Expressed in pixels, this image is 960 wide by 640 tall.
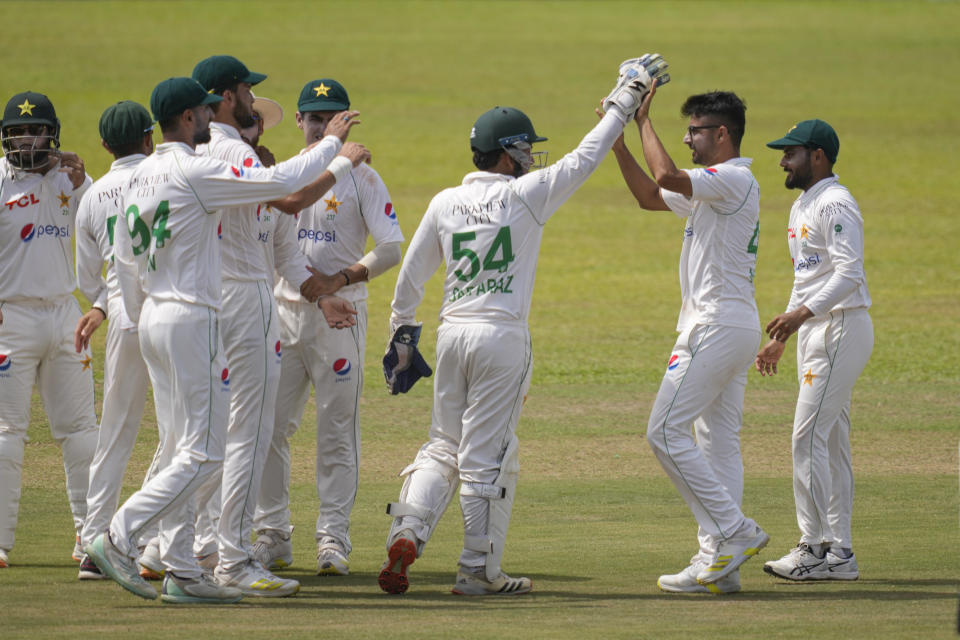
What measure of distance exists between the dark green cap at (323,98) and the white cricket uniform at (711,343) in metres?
2.08

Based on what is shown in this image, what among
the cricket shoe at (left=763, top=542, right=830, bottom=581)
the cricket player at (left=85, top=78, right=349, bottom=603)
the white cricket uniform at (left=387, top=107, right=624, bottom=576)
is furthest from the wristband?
the cricket shoe at (left=763, top=542, right=830, bottom=581)

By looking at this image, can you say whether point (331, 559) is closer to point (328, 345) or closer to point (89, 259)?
point (328, 345)

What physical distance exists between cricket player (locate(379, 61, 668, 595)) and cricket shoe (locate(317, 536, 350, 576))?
657 mm

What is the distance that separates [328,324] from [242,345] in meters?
0.88

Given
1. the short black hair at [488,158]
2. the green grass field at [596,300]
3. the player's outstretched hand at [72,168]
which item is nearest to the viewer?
the green grass field at [596,300]

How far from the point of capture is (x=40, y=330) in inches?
313

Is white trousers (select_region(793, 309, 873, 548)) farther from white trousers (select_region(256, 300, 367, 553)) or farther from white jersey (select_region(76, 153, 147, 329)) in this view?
white jersey (select_region(76, 153, 147, 329))

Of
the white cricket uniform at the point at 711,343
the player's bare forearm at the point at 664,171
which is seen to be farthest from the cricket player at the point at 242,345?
the white cricket uniform at the point at 711,343

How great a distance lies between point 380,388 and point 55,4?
45.7 m

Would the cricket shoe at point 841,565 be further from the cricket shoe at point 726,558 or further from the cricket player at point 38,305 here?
the cricket player at point 38,305

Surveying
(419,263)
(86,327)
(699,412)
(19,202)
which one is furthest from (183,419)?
(699,412)

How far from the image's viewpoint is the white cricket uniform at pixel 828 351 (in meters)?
7.74

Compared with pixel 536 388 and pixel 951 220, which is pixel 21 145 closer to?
pixel 536 388

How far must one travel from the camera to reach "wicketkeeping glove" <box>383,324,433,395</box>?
7387 mm
